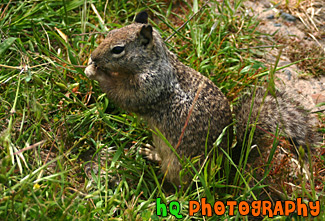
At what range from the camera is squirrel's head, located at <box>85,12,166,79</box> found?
2975 millimetres

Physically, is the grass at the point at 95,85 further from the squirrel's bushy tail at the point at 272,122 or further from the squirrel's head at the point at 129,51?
the squirrel's head at the point at 129,51

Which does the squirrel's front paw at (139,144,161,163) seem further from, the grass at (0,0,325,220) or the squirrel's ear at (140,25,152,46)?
the squirrel's ear at (140,25,152,46)

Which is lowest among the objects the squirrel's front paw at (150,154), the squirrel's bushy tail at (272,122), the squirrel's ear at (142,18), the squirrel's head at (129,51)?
the squirrel's front paw at (150,154)

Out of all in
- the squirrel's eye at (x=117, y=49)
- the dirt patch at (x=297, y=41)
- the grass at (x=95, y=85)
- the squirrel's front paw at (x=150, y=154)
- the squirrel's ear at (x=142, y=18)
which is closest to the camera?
the grass at (x=95, y=85)

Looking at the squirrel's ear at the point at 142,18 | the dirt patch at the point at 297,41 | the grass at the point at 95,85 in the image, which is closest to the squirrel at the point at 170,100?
the squirrel's ear at the point at 142,18

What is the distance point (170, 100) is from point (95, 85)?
1.11m

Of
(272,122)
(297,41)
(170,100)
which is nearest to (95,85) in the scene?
(170,100)

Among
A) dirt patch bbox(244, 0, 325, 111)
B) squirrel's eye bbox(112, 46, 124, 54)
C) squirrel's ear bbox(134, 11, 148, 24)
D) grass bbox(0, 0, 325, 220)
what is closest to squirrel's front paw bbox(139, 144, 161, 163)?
grass bbox(0, 0, 325, 220)

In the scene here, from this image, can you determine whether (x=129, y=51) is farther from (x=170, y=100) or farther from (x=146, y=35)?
(x=170, y=100)

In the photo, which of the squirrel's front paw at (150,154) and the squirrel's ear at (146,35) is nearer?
the squirrel's ear at (146,35)

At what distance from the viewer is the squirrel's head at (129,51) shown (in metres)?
2.97

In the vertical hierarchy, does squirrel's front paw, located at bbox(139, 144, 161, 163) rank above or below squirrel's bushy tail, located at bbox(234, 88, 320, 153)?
below

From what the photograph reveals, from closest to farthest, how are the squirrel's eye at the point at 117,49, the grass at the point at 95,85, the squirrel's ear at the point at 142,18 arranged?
the grass at the point at 95,85, the squirrel's eye at the point at 117,49, the squirrel's ear at the point at 142,18

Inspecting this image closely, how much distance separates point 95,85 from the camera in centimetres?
382
